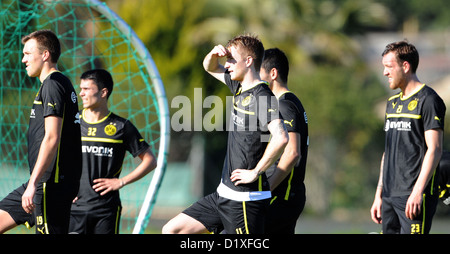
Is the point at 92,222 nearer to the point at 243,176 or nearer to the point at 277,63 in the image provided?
the point at 243,176

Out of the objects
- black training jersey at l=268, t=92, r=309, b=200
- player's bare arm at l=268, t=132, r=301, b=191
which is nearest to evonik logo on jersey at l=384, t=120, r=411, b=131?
black training jersey at l=268, t=92, r=309, b=200

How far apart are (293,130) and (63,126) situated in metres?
2.11

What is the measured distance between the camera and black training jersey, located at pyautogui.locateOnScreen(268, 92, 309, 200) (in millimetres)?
6535

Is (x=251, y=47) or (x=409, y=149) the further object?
(x=409, y=149)

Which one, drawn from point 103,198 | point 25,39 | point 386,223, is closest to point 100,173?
point 103,198

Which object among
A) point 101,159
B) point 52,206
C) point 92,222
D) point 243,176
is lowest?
point 92,222

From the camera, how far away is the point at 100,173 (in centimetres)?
749

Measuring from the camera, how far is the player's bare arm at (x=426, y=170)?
6.36m

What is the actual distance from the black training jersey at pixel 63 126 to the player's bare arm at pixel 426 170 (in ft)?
10.1

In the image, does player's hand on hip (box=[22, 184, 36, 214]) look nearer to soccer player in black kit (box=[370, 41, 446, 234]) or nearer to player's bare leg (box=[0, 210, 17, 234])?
player's bare leg (box=[0, 210, 17, 234])

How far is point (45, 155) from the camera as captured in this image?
5949 millimetres

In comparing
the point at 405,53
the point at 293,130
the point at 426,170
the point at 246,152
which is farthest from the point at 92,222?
the point at 405,53

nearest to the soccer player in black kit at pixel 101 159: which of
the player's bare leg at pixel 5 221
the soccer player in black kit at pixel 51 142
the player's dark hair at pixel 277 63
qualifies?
the player's bare leg at pixel 5 221

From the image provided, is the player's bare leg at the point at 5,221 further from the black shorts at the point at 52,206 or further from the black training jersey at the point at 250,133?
the black training jersey at the point at 250,133
